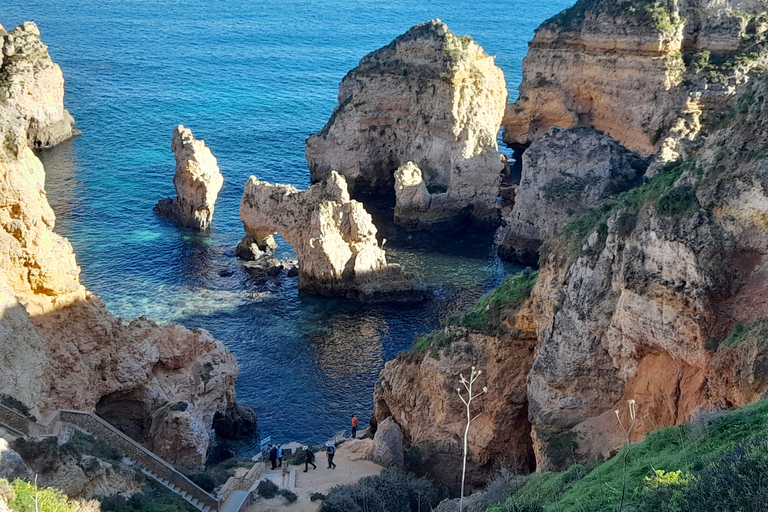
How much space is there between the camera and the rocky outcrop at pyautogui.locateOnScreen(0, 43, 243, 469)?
108 ft

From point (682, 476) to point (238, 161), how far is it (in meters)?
72.8

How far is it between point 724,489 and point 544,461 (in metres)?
14.0

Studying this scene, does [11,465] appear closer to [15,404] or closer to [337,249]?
[15,404]

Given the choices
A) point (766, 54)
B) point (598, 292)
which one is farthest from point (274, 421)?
point (766, 54)

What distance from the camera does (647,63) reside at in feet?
245

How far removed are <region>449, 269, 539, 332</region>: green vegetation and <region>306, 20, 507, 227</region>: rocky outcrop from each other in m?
36.2

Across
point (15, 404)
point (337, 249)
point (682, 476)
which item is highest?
point (682, 476)

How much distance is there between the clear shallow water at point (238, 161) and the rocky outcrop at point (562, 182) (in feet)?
8.83

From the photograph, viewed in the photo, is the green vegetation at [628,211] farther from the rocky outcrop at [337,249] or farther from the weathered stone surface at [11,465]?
the rocky outcrop at [337,249]

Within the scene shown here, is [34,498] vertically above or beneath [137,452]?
above

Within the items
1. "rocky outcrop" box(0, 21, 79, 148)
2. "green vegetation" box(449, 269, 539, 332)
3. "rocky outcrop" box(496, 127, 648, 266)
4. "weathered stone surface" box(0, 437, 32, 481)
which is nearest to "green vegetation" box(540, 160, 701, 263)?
"green vegetation" box(449, 269, 539, 332)

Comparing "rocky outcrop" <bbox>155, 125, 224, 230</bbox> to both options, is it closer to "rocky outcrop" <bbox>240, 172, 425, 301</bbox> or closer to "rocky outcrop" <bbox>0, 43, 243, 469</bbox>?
"rocky outcrop" <bbox>240, 172, 425, 301</bbox>

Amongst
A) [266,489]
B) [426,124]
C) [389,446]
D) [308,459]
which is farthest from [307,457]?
[426,124]

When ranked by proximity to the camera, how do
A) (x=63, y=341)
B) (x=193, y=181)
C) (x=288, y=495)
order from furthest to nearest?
1. (x=193, y=181)
2. (x=63, y=341)
3. (x=288, y=495)
